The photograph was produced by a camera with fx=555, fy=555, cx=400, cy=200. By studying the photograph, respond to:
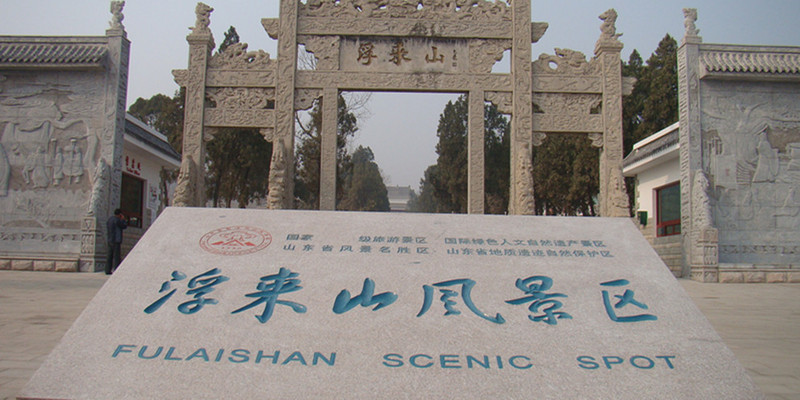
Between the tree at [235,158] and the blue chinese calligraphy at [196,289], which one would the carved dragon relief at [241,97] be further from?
the tree at [235,158]

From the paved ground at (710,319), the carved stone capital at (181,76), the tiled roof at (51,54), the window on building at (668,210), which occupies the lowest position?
the paved ground at (710,319)

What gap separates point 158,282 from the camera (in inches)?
→ 119

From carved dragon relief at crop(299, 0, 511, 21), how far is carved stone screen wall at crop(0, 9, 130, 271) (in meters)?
3.24

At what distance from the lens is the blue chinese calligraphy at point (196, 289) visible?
2816 millimetres

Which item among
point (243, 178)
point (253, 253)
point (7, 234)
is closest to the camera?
point (253, 253)

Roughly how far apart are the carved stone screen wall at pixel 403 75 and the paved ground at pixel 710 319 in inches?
94.7

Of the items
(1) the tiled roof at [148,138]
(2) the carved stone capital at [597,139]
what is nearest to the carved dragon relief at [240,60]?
(1) the tiled roof at [148,138]

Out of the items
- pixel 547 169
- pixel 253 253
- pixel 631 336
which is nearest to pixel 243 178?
pixel 547 169

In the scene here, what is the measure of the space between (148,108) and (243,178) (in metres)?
11.8

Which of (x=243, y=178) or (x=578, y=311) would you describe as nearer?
(x=578, y=311)

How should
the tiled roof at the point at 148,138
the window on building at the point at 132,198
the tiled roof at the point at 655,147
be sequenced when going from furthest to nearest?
the window on building at the point at 132,198 → the tiled roof at the point at 148,138 → the tiled roof at the point at 655,147

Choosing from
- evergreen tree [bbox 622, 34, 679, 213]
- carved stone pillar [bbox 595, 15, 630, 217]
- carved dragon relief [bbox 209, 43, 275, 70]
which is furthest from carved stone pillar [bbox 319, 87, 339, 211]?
evergreen tree [bbox 622, 34, 679, 213]

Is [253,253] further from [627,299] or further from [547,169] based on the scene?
[547,169]

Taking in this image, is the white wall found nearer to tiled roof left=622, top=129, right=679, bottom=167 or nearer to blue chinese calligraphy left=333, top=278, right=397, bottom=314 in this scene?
tiled roof left=622, top=129, right=679, bottom=167
